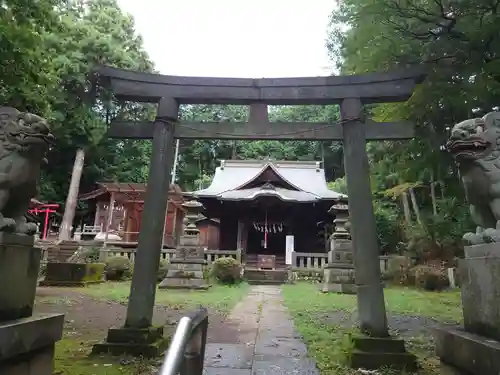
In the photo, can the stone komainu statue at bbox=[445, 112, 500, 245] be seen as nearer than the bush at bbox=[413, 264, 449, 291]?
Yes

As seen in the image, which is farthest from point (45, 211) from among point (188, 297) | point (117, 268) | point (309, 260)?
point (188, 297)

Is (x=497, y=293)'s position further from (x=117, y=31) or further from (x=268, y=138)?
(x=117, y=31)

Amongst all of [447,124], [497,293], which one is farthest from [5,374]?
[447,124]

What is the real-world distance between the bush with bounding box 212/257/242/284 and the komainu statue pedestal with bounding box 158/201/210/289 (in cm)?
102

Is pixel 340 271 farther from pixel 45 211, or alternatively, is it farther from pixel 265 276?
pixel 45 211

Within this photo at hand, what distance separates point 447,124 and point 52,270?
13.7 m

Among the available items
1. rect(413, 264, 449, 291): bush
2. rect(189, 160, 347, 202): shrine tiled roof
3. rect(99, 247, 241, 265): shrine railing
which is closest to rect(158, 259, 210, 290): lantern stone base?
rect(99, 247, 241, 265): shrine railing

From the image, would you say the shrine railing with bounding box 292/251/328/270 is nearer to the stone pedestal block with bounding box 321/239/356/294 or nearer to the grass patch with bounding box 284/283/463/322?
the stone pedestal block with bounding box 321/239/356/294

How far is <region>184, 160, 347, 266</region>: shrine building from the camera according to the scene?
67.3 ft

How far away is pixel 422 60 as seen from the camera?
5.79 m

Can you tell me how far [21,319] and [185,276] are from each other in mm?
11089

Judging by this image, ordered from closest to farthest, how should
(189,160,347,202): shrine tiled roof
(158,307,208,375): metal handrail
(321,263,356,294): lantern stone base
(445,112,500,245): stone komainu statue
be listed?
1. (158,307,208,375): metal handrail
2. (445,112,500,245): stone komainu statue
3. (321,263,356,294): lantern stone base
4. (189,160,347,202): shrine tiled roof

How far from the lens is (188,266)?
14.2 m

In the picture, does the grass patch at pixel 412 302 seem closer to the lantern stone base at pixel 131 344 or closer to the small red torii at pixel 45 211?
the lantern stone base at pixel 131 344
